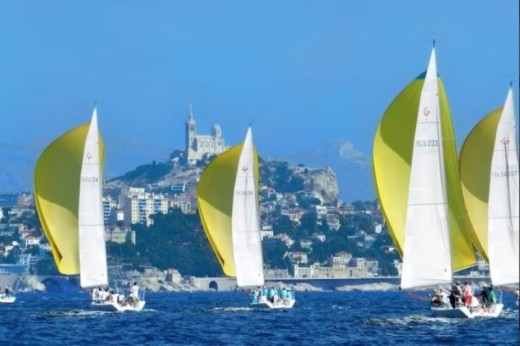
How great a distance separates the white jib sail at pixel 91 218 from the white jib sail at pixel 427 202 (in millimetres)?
17670

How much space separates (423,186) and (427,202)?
49 centimetres

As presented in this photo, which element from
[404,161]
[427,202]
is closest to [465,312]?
[427,202]

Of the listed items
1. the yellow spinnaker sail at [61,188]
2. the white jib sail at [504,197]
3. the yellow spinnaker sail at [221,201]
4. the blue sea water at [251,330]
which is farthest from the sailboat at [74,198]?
the white jib sail at [504,197]

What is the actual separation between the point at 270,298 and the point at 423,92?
74.9 ft

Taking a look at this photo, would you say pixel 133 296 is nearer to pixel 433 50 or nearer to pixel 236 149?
pixel 236 149

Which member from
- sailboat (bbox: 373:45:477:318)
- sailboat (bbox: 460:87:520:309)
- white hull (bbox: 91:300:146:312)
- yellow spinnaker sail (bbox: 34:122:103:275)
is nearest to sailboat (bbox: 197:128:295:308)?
white hull (bbox: 91:300:146:312)

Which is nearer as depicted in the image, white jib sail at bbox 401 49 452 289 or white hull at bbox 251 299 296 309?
white jib sail at bbox 401 49 452 289

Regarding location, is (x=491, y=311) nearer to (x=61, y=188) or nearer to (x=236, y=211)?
(x=236, y=211)

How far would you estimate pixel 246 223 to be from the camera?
73.6m

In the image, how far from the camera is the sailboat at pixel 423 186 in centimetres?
5384

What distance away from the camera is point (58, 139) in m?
68.3

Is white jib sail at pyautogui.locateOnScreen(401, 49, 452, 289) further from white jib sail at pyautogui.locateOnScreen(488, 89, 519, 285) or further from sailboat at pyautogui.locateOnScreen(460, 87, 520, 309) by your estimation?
white jib sail at pyautogui.locateOnScreen(488, 89, 519, 285)

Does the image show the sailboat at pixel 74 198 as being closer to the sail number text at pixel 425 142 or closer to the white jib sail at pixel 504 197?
the sail number text at pixel 425 142

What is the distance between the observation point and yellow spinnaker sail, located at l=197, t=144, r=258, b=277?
7381 cm
